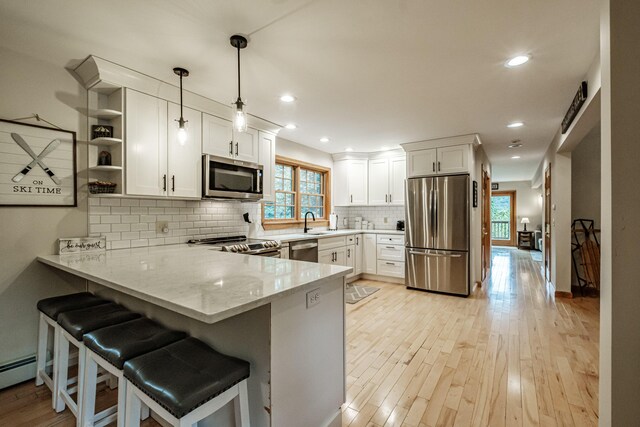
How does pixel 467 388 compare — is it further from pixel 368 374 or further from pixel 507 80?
pixel 507 80

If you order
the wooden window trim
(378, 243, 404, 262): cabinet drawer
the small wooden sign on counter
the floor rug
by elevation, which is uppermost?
the wooden window trim

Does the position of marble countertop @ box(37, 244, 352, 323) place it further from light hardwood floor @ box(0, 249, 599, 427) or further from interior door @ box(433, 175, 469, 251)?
interior door @ box(433, 175, 469, 251)

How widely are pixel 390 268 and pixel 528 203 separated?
824cm

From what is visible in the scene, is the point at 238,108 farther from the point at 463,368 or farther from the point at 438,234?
the point at 438,234

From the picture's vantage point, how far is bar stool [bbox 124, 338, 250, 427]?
3.45ft

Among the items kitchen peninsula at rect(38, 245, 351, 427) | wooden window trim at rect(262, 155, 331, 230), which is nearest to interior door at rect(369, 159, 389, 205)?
wooden window trim at rect(262, 155, 331, 230)

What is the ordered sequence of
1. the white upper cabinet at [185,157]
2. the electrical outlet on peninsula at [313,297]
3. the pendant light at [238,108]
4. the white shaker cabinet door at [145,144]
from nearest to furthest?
the electrical outlet on peninsula at [313,297], the pendant light at [238,108], the white shaker cabinet door at [145,144], the white upper cabinet at [185,157]

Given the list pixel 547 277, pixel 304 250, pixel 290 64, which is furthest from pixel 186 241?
pixel 547 277

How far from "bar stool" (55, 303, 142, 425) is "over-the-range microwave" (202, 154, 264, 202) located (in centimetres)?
143

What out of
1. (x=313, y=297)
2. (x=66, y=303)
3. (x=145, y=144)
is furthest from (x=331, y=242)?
(x=66, y=303)

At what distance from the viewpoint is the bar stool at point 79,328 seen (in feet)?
5.25

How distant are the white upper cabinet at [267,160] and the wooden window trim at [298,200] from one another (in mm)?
594

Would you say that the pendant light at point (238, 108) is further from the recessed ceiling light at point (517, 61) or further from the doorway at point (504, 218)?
the doorway at point (504, 218)

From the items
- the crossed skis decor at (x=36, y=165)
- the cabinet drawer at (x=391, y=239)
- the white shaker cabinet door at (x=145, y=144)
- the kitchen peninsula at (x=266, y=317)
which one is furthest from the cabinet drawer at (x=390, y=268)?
the crossed skis decor at (x=36, y=165)
